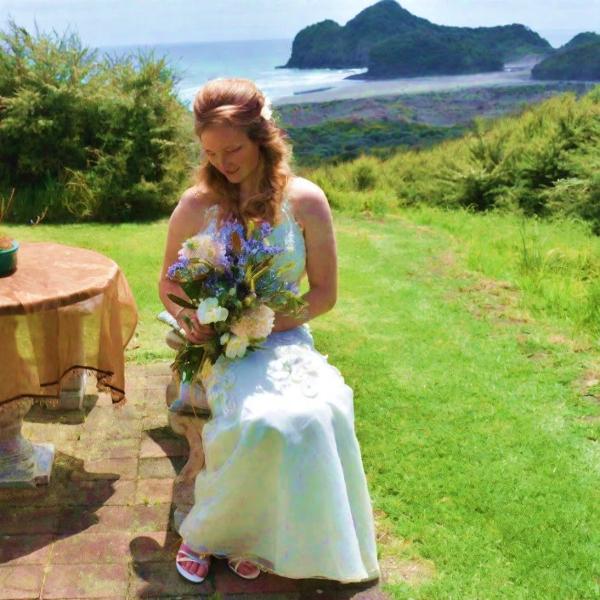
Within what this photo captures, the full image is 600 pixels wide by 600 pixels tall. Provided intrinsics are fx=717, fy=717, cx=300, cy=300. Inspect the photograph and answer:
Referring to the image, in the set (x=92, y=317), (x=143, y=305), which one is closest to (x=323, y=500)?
(x=92, y=317)

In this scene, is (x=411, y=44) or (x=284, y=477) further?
(x=411, y=44)

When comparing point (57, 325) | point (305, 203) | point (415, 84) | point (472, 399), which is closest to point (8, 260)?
point (57, 325)

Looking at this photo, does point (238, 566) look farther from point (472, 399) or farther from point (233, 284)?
point (472, 399)

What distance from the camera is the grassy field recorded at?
3.25 metres

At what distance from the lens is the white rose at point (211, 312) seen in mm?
2750

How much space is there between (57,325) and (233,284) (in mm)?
964

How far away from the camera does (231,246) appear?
9.45 ft

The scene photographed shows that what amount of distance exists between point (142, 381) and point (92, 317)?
1656 mm

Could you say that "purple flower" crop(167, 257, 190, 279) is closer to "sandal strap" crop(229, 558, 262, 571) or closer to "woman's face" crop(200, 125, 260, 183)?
"woman's face" crop(200, 125, 260, 183)

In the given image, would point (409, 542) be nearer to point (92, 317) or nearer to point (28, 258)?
point (92, 317)

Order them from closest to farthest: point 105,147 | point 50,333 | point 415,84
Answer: point 50,333
point 105,147
point 415,84

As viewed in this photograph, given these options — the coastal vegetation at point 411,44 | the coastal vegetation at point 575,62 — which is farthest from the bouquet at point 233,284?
the coastal vegetation at point 411,44

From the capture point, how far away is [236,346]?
2873 mm

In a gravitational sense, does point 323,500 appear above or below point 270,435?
below
